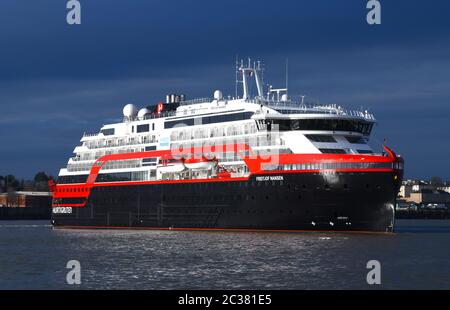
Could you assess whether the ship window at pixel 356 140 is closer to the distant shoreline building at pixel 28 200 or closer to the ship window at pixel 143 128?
the ship window at pixel 143 128

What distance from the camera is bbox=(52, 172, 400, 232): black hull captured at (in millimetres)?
55250

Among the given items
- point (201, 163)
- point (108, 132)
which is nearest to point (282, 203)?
point (201, 163)

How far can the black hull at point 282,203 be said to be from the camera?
55.2 meters

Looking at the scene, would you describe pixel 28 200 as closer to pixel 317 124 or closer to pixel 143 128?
pixel 143 128

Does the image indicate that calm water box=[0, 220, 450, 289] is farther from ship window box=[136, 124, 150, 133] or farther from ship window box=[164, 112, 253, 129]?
ship window box=[136, 124, 150, 133]

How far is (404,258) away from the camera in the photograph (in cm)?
4225

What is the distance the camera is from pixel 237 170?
61656 millimetres

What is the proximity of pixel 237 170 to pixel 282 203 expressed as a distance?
584 centimetres

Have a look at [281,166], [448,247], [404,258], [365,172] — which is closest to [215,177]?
[281,166]

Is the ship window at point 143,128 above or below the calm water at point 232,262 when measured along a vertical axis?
above

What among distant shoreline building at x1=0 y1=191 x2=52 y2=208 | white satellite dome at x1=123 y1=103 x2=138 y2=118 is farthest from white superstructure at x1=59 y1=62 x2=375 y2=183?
distant shoreline building at x1=0 y1=191 x2=52 y2=208

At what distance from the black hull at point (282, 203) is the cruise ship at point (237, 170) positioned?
0.23ft

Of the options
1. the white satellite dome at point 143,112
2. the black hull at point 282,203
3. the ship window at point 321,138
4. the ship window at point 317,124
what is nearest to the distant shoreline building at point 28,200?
the white satellite dome at point 143,112
